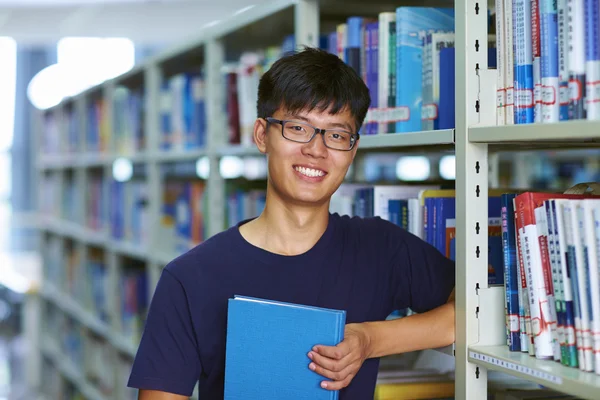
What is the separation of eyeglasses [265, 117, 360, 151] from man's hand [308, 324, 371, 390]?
386 millimetres

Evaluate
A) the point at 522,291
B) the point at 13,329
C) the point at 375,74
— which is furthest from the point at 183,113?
the point at 13,329

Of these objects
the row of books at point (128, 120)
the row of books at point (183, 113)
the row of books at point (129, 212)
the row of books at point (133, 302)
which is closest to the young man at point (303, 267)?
the row of books at point (183, 113)

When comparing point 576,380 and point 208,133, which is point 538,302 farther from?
point 208,133

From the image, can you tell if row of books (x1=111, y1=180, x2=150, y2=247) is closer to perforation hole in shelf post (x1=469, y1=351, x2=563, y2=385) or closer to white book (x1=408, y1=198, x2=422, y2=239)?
white book (x1=408, y1=198, x2=422, y2=239)

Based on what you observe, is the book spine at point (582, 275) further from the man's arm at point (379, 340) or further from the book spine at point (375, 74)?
the book spine at point (375, 74)

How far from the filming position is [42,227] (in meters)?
5.77

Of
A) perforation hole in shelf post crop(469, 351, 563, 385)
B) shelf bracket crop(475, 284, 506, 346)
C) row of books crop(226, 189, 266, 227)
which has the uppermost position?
row of books crop(226, 189, 266, 227)

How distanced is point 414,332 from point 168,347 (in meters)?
0.50

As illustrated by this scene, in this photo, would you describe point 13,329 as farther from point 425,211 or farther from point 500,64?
point 500,64

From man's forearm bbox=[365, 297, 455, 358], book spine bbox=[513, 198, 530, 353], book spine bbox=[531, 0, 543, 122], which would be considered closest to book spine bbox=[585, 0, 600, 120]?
book spine bbox=[531, 0, 543, 122]

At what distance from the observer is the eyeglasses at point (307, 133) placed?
1465 mm

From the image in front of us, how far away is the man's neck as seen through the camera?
1.54 meters

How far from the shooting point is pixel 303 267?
5.00 feet

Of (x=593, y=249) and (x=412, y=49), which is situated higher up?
(x=412, y=49)
